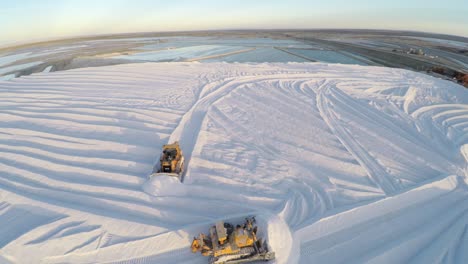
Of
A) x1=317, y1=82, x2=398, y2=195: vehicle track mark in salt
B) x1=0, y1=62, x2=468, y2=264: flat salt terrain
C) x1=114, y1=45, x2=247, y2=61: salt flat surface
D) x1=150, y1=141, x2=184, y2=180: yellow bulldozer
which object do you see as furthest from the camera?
x1=114, y1=45, x2=247, y2=61: salt flat surface

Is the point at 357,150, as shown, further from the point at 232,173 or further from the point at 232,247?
the point at 232,247

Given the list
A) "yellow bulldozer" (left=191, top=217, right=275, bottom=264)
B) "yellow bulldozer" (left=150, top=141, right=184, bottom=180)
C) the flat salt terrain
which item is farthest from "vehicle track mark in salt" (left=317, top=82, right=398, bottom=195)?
"yellow bulldozer" (left=150, top=141, right=184, bottom=180)

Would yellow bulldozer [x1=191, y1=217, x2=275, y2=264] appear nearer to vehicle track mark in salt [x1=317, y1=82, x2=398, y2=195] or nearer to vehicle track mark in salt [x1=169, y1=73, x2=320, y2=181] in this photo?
vehicle track mark in salt [x1=169, y1=73, x2=320, y2=181]

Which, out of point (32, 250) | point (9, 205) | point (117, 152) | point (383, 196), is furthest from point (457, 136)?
point (9, 205)

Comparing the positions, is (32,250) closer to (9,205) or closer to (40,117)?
(9,205)

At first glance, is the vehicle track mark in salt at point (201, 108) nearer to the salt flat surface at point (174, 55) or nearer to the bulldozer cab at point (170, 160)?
the bulldozer cab at point (170, 160)

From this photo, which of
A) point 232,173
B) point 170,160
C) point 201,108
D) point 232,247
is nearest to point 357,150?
point 232,173
